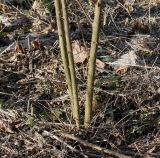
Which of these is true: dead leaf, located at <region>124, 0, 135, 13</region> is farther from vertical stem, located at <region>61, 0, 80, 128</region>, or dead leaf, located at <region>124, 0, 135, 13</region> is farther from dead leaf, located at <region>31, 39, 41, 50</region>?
vertical stem, located at <region>61, 0, 80, 128</region>

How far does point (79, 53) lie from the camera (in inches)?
105

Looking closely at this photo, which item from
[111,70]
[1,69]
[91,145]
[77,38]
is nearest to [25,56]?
[1,69]

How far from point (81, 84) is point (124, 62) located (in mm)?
339

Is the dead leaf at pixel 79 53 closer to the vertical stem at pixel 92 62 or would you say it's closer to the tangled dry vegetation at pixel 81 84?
the tangled dry vegetation at pixel 81 84

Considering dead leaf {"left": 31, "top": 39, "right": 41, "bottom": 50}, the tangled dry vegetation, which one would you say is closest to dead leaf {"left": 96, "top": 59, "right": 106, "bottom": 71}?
the tangled dry vegetation

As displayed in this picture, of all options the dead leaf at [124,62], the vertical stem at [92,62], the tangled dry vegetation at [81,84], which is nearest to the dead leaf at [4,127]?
the tangled dry vegetation at [81,84]

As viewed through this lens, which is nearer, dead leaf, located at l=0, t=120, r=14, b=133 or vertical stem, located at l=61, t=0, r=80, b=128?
vertical stem, located at l=61, t=0, r=80, b=128

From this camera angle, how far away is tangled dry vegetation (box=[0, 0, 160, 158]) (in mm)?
2146

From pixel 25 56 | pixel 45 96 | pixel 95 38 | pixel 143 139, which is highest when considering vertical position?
pixel 95 38

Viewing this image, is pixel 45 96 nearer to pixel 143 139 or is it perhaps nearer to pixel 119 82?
pixel 119 82

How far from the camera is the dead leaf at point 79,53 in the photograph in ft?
8.70

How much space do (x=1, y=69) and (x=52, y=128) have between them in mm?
667

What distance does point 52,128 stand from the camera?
2.20 meters

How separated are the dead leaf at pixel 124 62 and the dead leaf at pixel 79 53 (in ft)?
0.61
